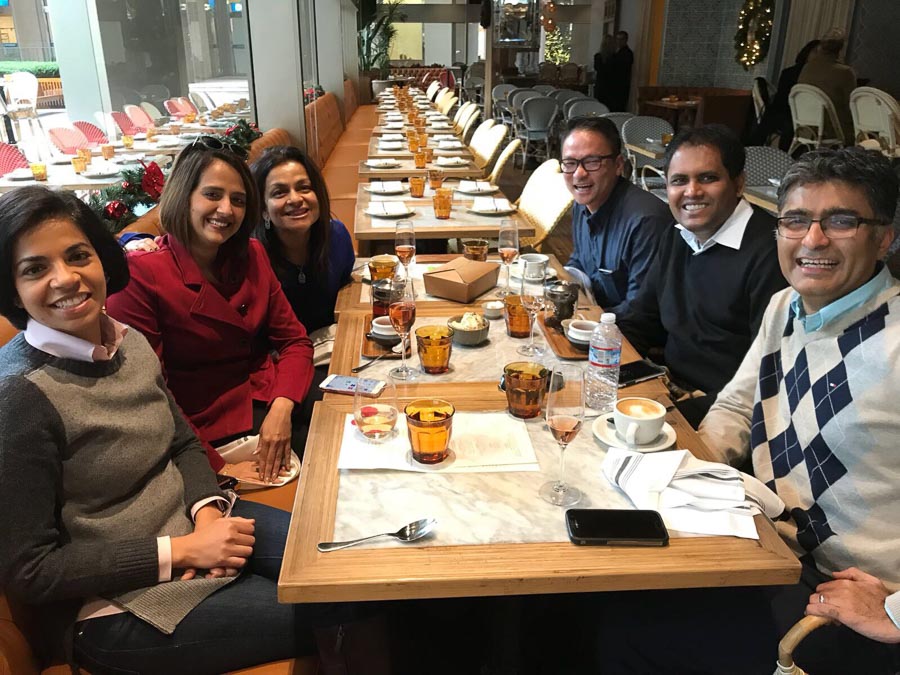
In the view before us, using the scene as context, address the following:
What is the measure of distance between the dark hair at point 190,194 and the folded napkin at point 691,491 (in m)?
1.30

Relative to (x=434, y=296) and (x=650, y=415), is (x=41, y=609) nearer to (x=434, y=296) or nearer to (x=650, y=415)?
(x=650, y=415)

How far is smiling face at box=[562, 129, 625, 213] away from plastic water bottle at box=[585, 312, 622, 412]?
4.32 feet

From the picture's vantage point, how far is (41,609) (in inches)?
47.5

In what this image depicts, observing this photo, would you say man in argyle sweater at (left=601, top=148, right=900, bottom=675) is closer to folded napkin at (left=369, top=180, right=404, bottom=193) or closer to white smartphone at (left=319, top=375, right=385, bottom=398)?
white smartphone at (left=319, top=375, right=385, bottom=398)

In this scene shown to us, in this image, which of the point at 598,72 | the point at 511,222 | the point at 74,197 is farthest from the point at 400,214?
the point at 598,72

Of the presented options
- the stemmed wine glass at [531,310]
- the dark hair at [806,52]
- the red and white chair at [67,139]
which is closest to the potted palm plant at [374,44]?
the red and white chair at [67,139]

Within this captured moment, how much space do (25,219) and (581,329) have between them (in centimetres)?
127

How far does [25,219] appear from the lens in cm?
123

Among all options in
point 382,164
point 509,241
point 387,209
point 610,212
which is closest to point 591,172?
point 610,212

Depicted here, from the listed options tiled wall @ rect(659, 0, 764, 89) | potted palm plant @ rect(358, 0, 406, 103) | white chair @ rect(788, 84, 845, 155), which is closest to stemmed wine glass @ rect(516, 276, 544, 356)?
white chair @ rect(788, 84, 845, 155)

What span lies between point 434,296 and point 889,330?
126 cm

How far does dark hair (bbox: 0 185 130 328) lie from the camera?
1225 mm

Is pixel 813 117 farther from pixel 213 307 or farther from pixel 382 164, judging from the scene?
pixel 213 307

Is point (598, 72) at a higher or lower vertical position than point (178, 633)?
higher
